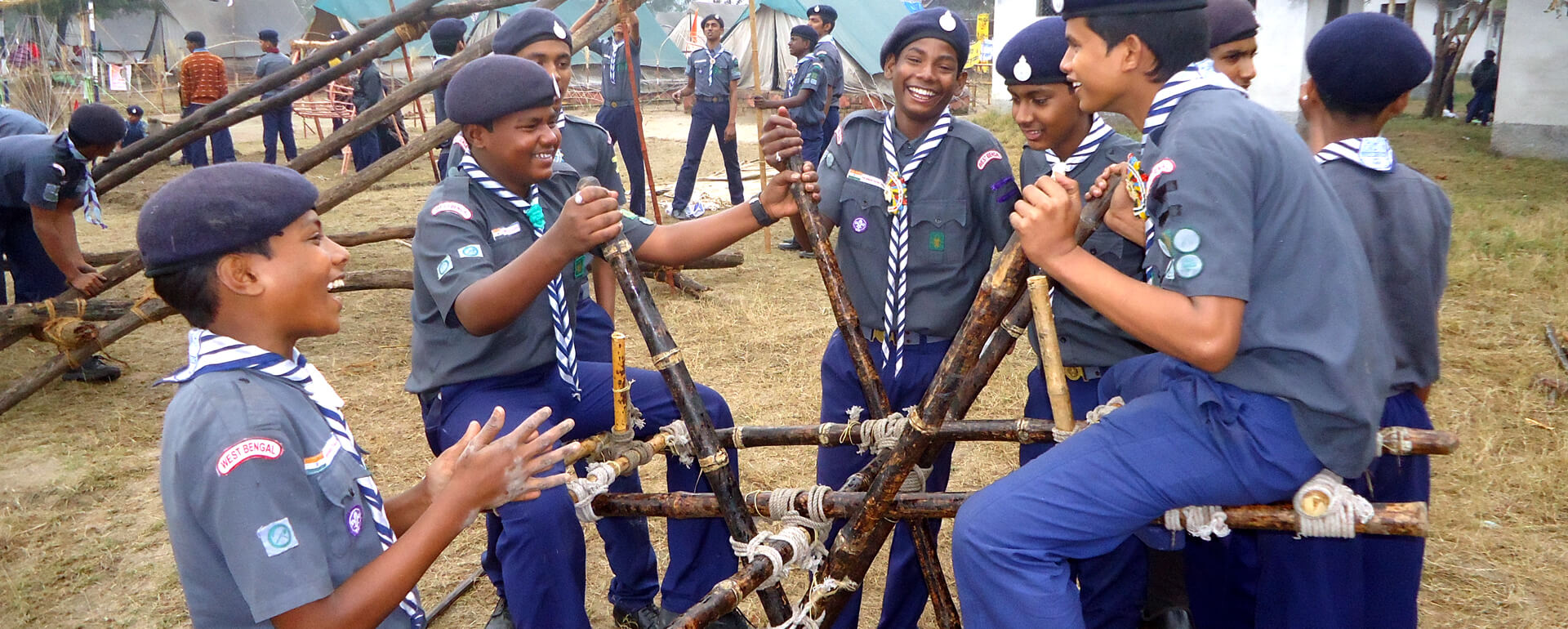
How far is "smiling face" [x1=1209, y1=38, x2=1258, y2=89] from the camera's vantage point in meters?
3.11

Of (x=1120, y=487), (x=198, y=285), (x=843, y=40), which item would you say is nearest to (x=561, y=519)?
(x=198, y=285)

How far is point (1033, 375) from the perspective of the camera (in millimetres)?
3090

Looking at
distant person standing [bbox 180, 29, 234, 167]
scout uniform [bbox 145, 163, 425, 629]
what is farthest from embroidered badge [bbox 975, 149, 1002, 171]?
distant person standing [bbox 180, 29, 234, 167]

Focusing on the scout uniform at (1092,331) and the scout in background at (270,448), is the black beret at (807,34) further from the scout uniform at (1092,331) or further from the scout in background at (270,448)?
the scout in background at (270,448)

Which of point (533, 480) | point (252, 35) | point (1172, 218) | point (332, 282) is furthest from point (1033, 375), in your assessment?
point (252, 35)

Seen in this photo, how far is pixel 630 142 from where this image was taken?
9828 mm

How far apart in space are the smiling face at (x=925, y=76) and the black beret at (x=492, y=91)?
3.59ft

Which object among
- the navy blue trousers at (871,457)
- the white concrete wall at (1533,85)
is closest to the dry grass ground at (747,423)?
the navy blue trousers at (871,457)

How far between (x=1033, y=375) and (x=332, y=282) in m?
1.99

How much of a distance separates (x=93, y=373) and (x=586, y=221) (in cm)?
482

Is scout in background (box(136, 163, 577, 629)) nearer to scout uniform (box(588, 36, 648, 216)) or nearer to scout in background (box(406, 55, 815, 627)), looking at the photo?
scout in background (box(406, 55, 815, 627))

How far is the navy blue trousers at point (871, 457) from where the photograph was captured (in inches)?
120

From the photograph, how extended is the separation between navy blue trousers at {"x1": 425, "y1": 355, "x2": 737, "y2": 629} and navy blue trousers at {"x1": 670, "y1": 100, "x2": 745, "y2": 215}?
22.3 ft

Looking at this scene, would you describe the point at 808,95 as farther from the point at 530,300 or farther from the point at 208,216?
the point at 208,216
